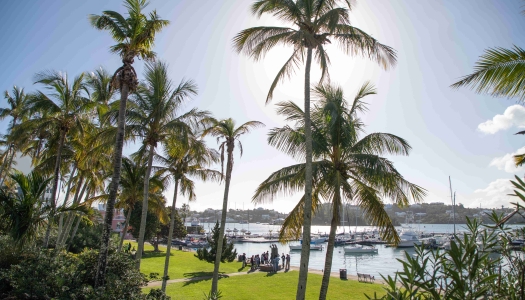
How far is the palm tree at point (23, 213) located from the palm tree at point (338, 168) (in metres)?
8.28

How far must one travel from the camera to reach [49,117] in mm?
16531

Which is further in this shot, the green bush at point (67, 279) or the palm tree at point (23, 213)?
the palm tree at point (23, 213)

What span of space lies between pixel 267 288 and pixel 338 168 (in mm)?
11434

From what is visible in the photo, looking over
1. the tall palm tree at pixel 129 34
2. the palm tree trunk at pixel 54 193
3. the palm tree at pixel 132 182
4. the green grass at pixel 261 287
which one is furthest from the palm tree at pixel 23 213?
the green grass at pixel 261 287

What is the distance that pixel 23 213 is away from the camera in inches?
472

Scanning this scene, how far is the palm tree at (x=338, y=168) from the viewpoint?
11.9m

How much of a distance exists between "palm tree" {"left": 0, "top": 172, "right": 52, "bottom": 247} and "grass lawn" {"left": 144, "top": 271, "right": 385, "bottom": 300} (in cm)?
792

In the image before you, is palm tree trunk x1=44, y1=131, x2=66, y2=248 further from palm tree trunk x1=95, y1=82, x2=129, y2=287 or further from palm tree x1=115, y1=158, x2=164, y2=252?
palm tree x1=115, y1=158, x2=164, y2=252

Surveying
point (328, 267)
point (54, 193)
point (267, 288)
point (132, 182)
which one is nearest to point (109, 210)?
point (54, 193)

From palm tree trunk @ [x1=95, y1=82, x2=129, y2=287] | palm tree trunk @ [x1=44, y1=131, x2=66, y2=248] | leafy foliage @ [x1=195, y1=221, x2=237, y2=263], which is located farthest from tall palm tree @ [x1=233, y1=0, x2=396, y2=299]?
leafy foliage @ [x1=195, y1=221, x2=237, y2=263]

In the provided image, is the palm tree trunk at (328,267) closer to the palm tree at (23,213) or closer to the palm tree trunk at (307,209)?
the palm tree trunk at (307,209)

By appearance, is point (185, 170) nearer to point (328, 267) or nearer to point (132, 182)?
point (132, 182)

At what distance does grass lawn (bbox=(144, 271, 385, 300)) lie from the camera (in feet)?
59.6

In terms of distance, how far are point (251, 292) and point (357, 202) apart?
403 inches
